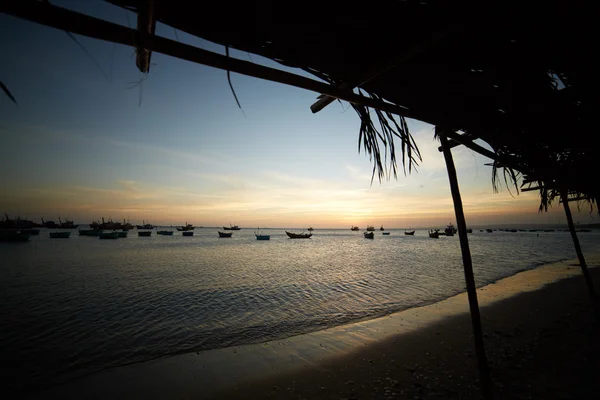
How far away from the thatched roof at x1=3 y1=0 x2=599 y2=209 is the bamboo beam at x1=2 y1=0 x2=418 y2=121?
0.15 meters

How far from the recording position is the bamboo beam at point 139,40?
4.07ft

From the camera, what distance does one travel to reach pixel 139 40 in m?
1.54

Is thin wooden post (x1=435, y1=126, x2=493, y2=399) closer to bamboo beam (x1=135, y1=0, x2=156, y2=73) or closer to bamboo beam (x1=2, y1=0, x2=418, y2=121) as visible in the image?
bamboo beam (x1=2, y1=0, x2=418, y2=121)

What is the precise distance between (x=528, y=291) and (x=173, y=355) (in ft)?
47.5

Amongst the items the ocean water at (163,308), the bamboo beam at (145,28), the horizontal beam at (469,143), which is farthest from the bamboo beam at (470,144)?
the ocean water at (163,308)

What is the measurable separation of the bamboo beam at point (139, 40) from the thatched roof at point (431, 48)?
150mm

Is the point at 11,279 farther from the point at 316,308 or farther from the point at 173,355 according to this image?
the point at 316,308

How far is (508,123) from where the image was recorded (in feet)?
13.1

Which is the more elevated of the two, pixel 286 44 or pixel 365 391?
pixel 286 44

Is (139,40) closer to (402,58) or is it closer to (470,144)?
(402,58)

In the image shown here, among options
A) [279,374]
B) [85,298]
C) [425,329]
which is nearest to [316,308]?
[425,329]

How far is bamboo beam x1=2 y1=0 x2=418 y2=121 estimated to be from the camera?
1239mm

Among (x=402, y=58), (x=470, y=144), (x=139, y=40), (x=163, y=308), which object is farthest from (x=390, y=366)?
(x=163, y=308)

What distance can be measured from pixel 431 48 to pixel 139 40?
2623 mm
